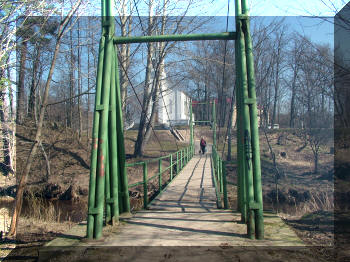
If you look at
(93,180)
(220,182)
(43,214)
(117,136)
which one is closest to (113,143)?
(117,136)

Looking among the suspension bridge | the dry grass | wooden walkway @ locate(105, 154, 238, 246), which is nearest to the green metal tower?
the suspension bridge

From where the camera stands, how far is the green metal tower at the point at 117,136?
314 centimetres

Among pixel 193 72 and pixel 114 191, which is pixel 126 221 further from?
pixel 193 72

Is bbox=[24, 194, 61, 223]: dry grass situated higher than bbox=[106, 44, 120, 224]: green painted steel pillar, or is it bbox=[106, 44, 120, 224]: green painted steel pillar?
bbox=[106, 44, 120, 224]: green painted steel pillar

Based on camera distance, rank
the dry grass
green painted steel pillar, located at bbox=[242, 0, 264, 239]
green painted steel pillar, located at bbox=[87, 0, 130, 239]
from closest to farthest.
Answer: green painted steel pillar, located at bbox=[242, 0, 264, 239], green painted steel pillar, located at bbox=[87, 0, 130, 239], the dry grass

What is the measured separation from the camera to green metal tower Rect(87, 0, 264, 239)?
3.14m

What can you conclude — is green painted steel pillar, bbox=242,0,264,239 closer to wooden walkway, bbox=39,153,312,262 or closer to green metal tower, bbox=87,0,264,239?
green metal tower, bbox=87,0,264,239

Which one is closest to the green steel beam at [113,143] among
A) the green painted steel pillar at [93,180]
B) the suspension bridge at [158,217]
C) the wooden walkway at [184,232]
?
the suspension bridge at [158,217]

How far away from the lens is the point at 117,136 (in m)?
4.05

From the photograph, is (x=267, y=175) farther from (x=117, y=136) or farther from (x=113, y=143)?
(x=113, y=143)

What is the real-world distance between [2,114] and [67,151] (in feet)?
25.2

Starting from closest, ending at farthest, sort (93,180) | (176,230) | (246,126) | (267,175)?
(93,180) → (246,126) → (176,230) → (267,175)

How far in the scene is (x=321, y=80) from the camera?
1330 centimetres

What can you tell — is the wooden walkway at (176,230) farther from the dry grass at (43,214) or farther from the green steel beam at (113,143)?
the dry grass at (43,214)
